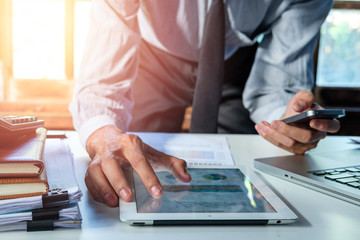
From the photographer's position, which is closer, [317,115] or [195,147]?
[317,115]

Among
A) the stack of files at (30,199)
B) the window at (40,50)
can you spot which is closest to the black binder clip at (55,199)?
the stack of files at (30,199)

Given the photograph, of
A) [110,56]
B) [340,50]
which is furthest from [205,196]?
[340,50]

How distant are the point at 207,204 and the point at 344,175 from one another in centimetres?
26

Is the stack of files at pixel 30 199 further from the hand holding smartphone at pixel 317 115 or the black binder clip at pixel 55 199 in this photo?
the hand holding smartphone at pixel 317 115

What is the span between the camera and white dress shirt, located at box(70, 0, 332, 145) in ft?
2.90

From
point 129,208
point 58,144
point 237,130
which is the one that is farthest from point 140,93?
point 129,208

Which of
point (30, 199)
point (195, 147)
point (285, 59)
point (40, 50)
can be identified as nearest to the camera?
point (30, 199)

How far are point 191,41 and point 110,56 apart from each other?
312mm

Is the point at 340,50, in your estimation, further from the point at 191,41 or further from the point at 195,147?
the point at 195,147

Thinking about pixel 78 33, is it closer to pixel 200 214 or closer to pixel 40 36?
pixel 40 36

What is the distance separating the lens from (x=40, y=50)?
8.73 ft

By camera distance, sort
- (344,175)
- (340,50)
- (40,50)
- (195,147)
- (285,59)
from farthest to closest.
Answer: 1. (340,50)
2. (40,50)
3. (285,59)
4. (195,147)
5. (344,175)

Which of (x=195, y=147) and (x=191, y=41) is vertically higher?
(x=191, y=41)

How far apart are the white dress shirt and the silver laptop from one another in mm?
293
